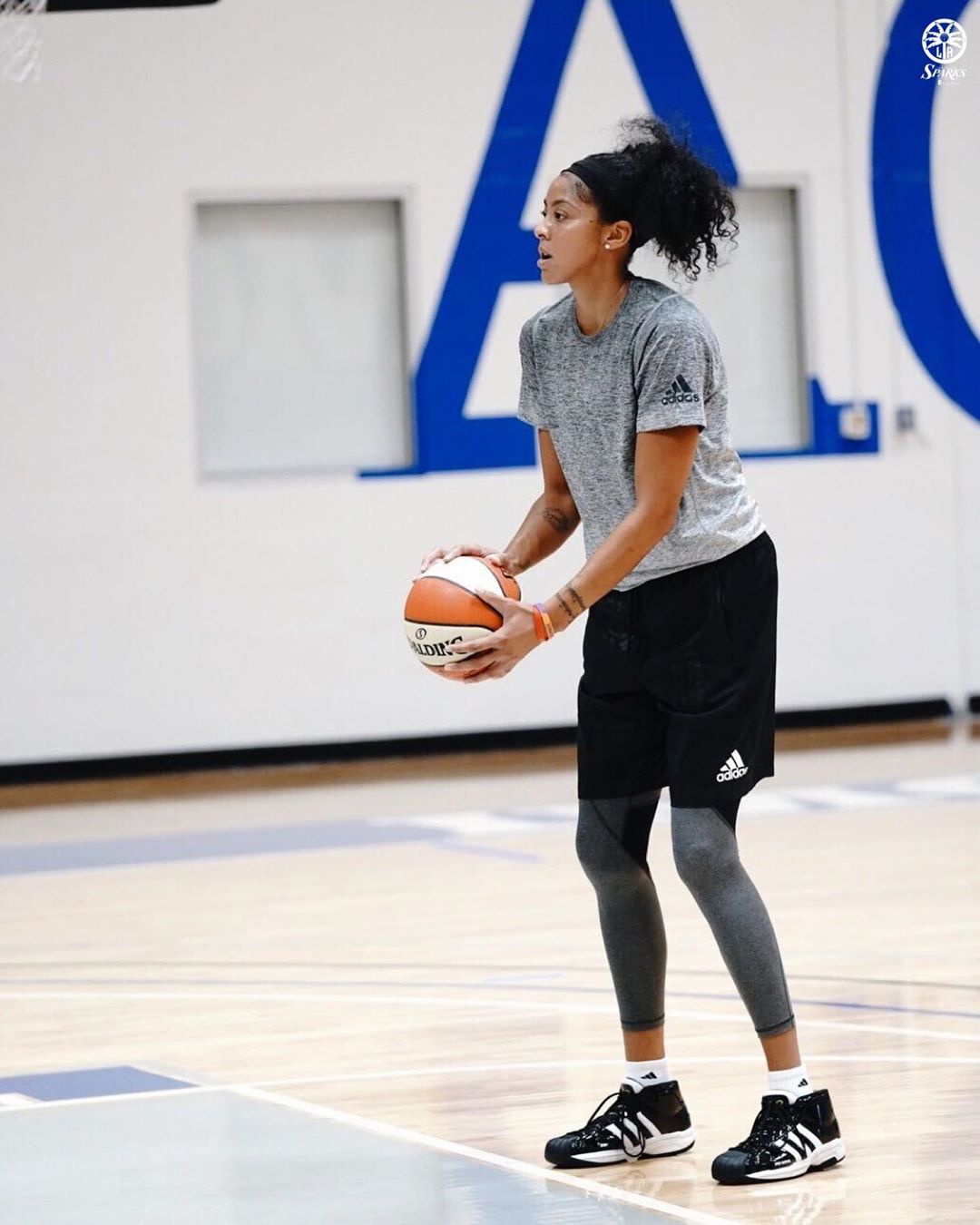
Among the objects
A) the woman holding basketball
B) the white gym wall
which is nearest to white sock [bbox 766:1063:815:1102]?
the woman holding basketball

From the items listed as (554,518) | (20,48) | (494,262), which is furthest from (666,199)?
(494,262)

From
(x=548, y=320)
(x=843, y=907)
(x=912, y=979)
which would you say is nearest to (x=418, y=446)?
(x=843, y=907)

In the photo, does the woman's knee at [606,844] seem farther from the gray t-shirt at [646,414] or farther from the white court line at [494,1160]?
the white court line at [494,1160]

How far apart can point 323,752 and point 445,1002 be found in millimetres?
5896

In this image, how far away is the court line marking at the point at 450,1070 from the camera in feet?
14.8

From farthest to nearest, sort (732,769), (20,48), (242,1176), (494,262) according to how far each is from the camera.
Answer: (494,262), (20,48), (242,1176), (732,769)

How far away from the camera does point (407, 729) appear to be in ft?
37.2

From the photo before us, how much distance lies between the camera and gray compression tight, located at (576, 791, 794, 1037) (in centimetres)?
371

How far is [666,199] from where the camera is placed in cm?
379

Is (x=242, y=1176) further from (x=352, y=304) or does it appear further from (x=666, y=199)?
(x=352, y=304)

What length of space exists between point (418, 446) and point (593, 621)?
7.41 meters

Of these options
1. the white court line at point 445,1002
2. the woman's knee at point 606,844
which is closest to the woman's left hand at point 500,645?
the woman's knee at point 606,844

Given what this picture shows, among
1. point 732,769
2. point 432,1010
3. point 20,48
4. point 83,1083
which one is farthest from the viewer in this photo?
point 20,48

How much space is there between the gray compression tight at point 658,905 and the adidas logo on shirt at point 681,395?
2.18 ft
